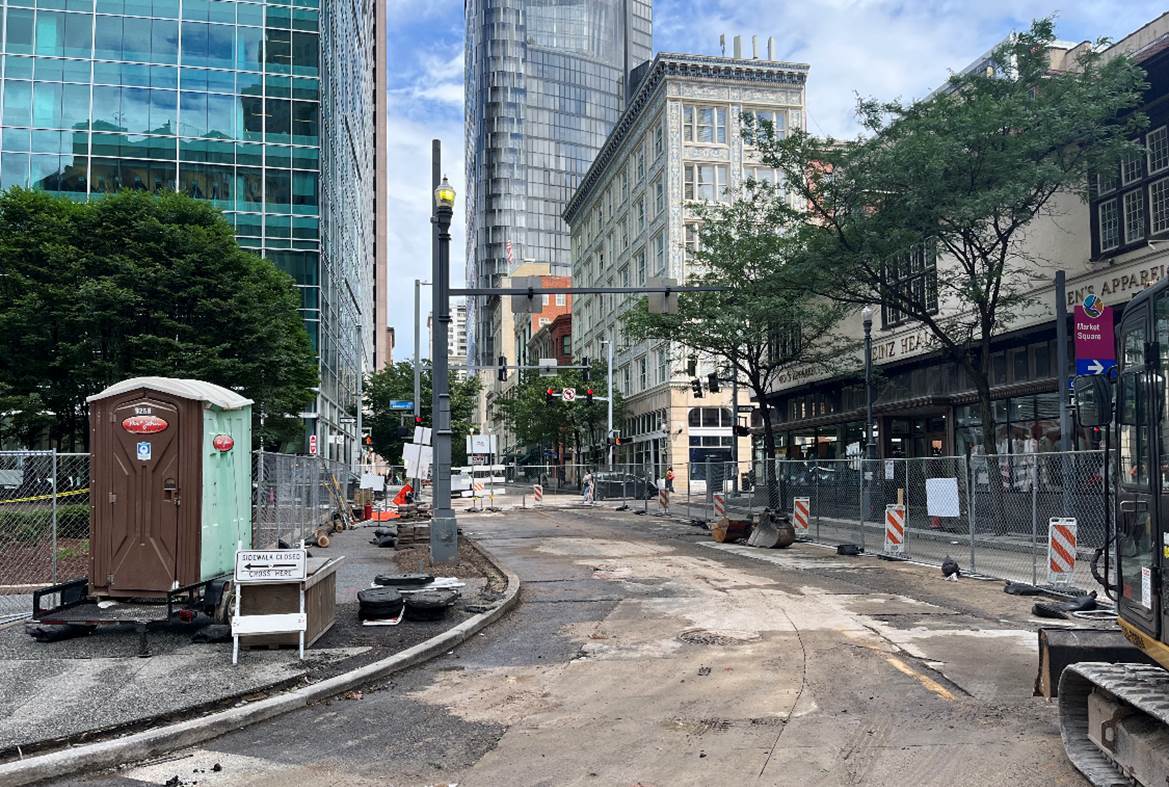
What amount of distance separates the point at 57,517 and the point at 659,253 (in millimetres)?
47486

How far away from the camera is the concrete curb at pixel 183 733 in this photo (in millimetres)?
5930

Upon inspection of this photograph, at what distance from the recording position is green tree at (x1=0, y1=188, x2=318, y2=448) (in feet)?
99.3

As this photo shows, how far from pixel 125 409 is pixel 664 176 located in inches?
2117

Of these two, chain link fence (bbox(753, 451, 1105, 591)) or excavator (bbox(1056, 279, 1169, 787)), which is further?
chain link fence (bbox(753, 451, 1105, 591))

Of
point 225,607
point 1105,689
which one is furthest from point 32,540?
point 1105,689

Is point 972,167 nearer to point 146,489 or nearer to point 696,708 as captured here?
point 696,708

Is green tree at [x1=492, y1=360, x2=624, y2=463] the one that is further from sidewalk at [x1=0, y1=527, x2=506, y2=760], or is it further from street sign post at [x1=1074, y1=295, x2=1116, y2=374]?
sidewalk at [x1=0, y1=527, x2=506, y2=760]

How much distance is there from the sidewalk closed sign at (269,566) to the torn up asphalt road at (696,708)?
1.53 m

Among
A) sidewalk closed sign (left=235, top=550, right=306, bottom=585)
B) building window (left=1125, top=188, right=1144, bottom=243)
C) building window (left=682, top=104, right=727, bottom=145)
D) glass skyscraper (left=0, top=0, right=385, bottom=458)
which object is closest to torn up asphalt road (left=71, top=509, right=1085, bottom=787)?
sidewalk closed sign (left=235, top=550, right=306, bottom=585)

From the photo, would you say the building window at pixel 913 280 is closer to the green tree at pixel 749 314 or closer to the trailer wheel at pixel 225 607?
the green tree at pixel 749 314

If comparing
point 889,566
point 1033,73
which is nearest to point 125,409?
point 889,566

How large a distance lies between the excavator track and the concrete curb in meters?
5.48

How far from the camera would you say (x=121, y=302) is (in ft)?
98.8

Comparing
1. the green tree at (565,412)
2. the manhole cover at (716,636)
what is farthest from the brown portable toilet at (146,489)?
the green tree at (565,412)
